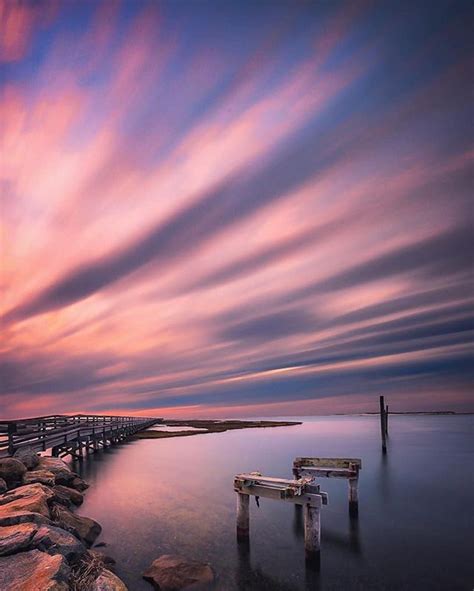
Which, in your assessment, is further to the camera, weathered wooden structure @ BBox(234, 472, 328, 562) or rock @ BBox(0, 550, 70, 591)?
weathered wooden structure @ BBox(234, 472, 328, 562)

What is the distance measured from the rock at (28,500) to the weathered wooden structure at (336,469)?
8745 mm

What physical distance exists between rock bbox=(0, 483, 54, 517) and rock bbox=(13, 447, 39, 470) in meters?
5.54

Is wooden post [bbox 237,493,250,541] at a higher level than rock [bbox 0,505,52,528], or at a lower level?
lower

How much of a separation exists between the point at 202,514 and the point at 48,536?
10.2m

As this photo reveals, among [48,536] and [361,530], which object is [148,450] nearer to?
[361,530]

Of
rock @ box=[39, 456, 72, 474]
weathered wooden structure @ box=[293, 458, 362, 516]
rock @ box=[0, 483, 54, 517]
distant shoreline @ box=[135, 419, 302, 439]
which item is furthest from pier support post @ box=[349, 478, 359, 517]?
distant shoreline @ box=[135, 419, 302, 439]


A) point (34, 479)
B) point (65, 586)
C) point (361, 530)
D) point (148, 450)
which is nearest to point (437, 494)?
point (361, 530)

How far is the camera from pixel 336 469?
607 inches

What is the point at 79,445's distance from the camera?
3269 centimetres

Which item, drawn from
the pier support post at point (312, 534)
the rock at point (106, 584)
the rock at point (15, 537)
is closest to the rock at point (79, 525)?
the rock at point (15, 537)

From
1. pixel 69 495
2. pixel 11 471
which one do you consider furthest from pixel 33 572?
pixel 69 495

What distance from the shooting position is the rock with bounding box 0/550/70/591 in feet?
18.9

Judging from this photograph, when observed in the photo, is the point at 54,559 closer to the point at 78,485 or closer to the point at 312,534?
the point at 312,534

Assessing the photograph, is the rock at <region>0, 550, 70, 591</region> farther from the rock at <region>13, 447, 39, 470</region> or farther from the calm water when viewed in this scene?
the rock at <region>13, 447, 39, 470</region>
